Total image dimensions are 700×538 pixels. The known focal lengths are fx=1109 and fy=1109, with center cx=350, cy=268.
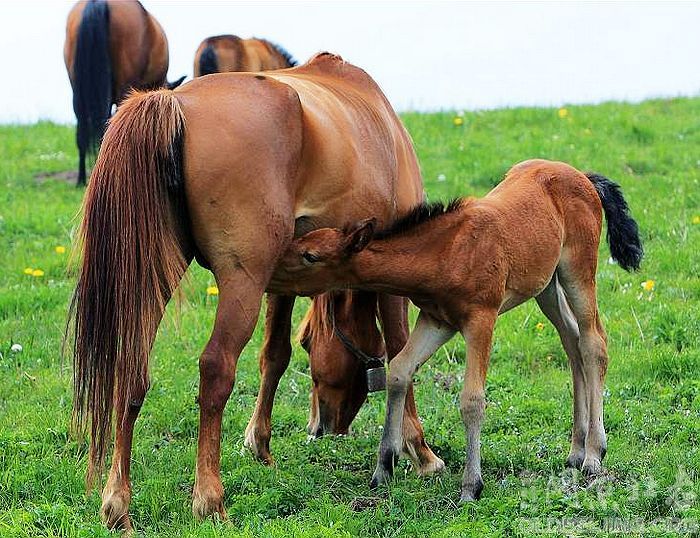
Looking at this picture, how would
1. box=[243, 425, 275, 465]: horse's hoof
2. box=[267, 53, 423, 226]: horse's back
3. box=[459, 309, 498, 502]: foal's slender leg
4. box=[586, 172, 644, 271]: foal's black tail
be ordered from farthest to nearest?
1. box=[586, 172, 644, 271]: foal's black tail
2. box=[243, 425, 275, 465]: horse's hoof
3. box=[459, 309, 498, 502]: foal's slender leg
4. box=[267, 53, 423, 226]: horse's back

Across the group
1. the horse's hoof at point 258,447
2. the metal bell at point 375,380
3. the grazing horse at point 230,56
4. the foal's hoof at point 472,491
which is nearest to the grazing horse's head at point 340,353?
the metal bell at point 375,380

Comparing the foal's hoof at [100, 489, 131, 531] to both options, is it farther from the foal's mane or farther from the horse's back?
the foal's mane

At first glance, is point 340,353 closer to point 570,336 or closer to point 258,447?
point 258,447

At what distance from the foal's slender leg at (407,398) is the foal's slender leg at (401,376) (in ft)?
1.15

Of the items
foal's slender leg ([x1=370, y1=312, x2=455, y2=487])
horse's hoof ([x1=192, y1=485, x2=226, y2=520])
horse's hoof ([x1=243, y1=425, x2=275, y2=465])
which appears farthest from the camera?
horse's hoof ([x1=243, y1=425, x2=275, y2=465])

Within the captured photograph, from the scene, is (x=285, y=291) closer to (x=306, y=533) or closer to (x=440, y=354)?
(x=306, y=533)

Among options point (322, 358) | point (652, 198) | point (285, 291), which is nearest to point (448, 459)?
point (322, 358)

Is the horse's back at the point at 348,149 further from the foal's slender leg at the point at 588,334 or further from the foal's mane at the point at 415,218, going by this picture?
the foal's slender leg at the point at 588,334

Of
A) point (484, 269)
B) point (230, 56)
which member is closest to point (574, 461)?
point (484, 269)

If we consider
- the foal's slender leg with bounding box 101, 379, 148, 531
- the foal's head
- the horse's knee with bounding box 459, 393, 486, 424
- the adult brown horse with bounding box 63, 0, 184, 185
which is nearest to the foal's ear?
the foal's head

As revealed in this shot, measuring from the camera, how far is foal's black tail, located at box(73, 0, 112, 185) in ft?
38.6

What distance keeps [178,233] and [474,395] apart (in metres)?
1.52

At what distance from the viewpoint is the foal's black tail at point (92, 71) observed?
1177 cm

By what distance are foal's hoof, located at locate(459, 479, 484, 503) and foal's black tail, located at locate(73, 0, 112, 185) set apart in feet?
25.6
